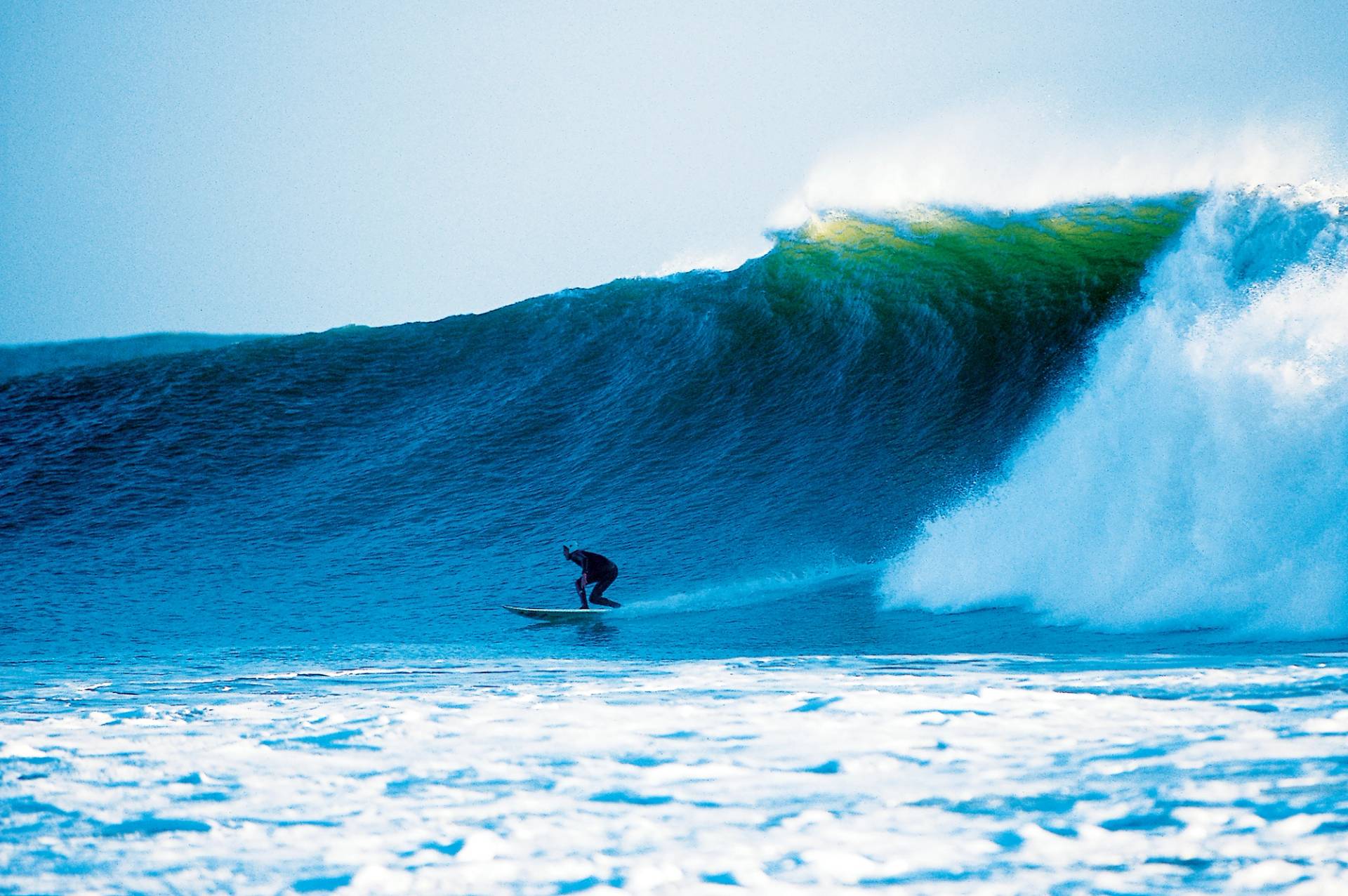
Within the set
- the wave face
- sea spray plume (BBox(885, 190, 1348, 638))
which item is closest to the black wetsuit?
the wave face

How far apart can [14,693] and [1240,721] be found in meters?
5.98

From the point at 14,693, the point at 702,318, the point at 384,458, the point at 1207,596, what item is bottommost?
the point at 14,693

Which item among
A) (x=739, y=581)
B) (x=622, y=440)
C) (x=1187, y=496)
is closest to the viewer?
(x=1187, y=496)

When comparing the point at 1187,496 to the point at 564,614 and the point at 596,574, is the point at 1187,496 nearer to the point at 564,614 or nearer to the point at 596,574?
the point at 596,574

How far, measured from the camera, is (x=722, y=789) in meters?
3.35

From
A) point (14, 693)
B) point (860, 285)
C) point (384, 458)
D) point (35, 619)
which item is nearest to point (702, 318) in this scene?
point (860, 285)

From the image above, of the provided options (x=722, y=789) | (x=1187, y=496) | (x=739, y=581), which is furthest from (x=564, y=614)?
(x=722, y=789)

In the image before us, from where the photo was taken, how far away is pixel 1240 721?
3732mm

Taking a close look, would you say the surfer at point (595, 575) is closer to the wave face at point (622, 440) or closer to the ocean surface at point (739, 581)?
the ocean surface at point (739, 581)

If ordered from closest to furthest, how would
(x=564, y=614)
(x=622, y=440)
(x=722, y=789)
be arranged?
(x=722, y=789) < (x=564, y=614) < (x=622, y=440)

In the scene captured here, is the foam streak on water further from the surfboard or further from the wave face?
→ the surfboard

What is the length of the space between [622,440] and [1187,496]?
788 cm

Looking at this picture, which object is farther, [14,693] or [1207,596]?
[1207,596]

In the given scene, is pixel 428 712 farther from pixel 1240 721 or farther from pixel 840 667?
pixel 1240 721
